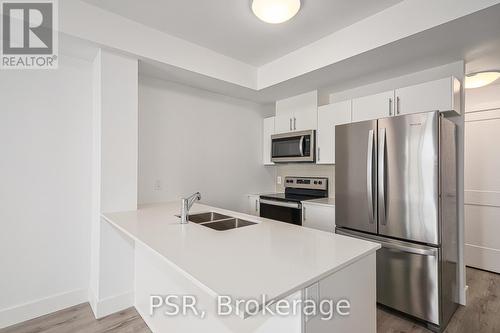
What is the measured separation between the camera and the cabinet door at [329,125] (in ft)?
9.50

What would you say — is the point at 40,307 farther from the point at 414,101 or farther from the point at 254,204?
the point at 414,101

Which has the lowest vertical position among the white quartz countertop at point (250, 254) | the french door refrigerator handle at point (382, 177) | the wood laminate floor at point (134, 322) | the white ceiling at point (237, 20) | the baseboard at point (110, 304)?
the wood laminate floor at point (134, 322)

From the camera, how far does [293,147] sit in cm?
339

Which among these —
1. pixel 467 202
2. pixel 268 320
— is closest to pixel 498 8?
pixel 268 320

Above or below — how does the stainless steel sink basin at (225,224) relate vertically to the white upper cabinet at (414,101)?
below

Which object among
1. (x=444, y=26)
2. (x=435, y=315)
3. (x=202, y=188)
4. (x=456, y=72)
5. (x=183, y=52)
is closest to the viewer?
(x=444, y=26)

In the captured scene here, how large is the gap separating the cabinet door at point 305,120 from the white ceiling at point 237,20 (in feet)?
2.89

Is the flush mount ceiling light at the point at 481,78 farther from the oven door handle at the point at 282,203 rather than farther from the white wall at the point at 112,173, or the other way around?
the white wall at the point at 112,173

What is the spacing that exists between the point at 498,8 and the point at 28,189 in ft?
12.3

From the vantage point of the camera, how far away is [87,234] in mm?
2459

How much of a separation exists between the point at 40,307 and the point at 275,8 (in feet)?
10.2

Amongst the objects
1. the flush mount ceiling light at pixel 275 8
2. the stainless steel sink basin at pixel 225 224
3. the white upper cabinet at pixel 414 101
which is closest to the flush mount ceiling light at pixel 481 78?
the white upper cabinet at pixel 414 101

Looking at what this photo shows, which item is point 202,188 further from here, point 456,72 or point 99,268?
point 456,72

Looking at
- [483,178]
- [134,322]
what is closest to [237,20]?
[134,322]
